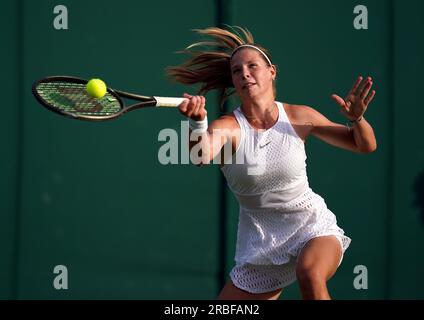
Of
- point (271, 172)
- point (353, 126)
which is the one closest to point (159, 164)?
point (271, 172)

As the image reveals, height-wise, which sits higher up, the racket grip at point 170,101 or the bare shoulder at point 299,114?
the racket grip at point 170,101

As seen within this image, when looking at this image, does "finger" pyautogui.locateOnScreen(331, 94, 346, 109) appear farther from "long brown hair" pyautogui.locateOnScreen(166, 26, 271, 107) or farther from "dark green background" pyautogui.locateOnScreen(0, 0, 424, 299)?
"dark green background" pyautogui.locateOnScreen(0, 0, 424, 299)

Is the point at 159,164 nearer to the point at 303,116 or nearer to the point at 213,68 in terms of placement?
the point at 213,68

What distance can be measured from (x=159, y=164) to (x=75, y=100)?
1379mm

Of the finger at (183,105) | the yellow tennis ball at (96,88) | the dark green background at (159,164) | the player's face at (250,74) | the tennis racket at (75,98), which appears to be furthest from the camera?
the dark green background at (159,164)

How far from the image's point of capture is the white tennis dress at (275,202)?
388 centimetres

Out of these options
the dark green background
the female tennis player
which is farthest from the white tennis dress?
the dark green background

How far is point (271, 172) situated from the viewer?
3883 millimetres

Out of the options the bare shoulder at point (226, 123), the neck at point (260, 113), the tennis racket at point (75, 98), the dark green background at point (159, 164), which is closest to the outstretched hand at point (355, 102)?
the neck at point (260, 113)

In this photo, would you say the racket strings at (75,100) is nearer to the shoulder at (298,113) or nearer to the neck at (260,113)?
the neck at (260,113)

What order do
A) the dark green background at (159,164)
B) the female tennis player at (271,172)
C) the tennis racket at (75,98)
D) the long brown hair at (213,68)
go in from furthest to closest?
the dark green background at (159,164) < the long brown hair at (213,68) < the female tennis player at (271,172) < the tennis racket at (75,98)

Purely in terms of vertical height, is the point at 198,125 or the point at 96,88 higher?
the point at 96,88
